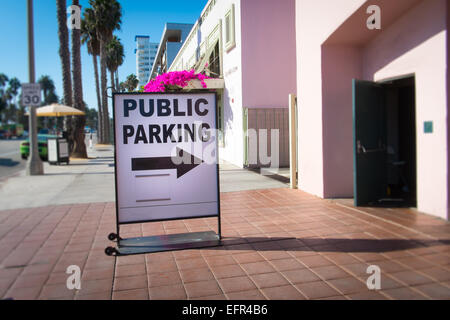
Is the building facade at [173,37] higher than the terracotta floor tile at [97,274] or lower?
higher

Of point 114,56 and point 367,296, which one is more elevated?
point 114,56

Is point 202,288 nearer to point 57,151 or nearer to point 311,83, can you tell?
point 311,83

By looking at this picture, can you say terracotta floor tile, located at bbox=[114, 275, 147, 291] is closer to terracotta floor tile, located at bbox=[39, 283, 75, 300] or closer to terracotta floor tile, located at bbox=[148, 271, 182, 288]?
terracotta floor tile, located at bbox=[148, 271, 182, 288]

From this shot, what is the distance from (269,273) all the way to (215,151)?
67.2 inches

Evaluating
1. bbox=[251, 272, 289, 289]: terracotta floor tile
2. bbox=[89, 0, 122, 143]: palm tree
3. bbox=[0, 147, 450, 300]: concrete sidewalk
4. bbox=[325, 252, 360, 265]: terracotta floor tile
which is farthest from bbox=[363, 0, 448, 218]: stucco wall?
bbox=[89, 0, 122, 143]: palm tree

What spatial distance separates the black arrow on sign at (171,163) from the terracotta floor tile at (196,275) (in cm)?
132

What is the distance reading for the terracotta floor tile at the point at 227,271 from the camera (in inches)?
151

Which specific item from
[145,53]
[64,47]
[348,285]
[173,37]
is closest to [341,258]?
[348,285]

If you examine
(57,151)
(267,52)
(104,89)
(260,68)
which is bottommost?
(57,151)

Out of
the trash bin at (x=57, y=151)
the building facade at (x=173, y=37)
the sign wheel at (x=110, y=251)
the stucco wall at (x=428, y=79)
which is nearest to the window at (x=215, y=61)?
the trash bin at (x=57, y=151)

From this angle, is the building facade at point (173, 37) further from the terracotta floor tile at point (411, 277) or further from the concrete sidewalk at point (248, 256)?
the terracotta floor tile at point (411, 277)

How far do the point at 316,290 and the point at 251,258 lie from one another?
3.42 ft

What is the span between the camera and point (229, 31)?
14.6m
